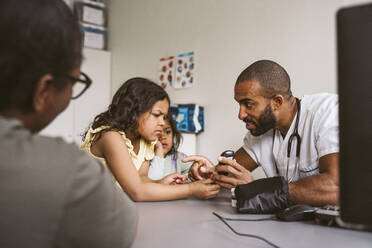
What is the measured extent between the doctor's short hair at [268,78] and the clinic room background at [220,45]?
643 mm

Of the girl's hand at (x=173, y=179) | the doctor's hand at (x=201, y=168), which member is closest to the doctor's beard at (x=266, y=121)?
the doctor's hand at (x=201, y=168)

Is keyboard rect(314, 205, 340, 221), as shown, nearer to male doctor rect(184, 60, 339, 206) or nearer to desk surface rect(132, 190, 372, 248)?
desk surface rect(132, 190, 372, 248)

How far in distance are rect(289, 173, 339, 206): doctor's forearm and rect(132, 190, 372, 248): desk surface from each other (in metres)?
0.20

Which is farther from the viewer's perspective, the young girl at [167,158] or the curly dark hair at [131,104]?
the young girl at [167,158]

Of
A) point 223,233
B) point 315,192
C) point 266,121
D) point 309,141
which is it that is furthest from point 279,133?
point 223,233

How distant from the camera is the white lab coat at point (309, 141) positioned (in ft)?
4.39

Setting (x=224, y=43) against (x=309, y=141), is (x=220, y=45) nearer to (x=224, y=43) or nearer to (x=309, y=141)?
(x=224, y=43)

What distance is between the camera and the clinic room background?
7.06 ft

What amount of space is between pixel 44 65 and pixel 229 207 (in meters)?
0.79

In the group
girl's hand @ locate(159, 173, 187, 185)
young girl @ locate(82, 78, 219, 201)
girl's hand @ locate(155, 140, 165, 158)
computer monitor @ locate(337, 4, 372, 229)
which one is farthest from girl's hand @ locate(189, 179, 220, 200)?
computer monitor @ locate(337, 4, 372, 229)

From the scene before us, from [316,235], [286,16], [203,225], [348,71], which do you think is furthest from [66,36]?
[286,16]

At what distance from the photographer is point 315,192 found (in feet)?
3.57

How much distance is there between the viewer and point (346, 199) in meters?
0.48

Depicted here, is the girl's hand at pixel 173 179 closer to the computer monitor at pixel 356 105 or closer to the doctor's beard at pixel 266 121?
the doctor's beard at pixel 266 121
